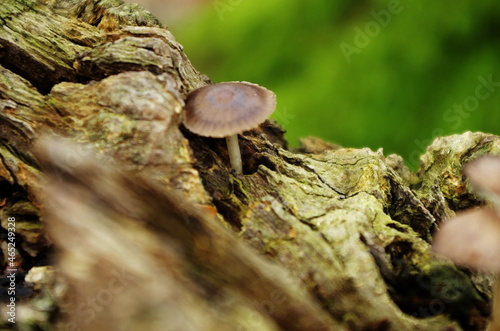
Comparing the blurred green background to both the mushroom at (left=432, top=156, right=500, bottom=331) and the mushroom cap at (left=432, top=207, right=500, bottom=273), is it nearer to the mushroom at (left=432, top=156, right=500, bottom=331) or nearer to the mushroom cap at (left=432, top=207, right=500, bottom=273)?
the mushroom at (left=432, top=156, right=500, bottom=331)

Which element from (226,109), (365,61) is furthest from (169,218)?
(365,61)

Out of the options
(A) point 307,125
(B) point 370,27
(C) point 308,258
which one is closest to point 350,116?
(A) point 307,125

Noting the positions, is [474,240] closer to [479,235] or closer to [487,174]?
[479,235]

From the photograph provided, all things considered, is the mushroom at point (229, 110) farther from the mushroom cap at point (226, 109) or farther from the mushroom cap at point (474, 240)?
the mushroom cap at point (474, 240)

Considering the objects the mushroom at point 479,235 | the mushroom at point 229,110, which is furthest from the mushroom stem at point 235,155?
the mushroom at point 479,235

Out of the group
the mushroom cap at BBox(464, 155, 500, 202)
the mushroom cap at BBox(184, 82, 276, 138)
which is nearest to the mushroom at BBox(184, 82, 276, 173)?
the mushroom cap at BBox(184, 82, 276, 138)

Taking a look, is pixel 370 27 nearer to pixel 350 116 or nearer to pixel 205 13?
pixel 350 116

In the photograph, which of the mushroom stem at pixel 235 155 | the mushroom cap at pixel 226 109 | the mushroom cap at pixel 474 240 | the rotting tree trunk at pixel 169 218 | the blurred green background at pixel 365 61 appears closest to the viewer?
the mushroom cap at pixel 474 240
